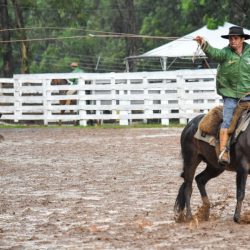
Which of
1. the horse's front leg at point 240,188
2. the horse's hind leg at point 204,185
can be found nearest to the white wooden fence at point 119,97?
the horse's hind leg at point 204,185

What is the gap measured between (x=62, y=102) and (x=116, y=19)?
3228cm

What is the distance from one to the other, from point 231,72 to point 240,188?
1.34 metres

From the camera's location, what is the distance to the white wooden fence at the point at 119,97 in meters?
27.8

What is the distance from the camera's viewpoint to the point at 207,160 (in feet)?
35.2

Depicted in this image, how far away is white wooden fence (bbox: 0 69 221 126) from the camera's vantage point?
91.4ft

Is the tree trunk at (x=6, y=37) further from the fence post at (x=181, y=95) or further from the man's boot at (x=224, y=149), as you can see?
the man's boot at (x=224, y=149)

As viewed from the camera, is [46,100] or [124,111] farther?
[46,100]

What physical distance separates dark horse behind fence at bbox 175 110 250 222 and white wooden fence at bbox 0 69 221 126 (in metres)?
16.6

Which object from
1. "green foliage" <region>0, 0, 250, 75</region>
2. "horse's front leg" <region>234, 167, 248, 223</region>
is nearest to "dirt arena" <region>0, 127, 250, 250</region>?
"horse's front leg" <region>234, 167, 248, 223</region>

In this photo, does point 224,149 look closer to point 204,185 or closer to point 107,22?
point 204,185

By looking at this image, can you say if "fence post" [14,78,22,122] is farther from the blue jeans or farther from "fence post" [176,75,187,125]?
the blue jeans

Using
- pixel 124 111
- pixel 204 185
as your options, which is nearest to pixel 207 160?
pixel 204 185

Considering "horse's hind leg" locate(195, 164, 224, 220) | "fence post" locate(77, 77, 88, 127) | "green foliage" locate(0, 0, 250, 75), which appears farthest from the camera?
"green foliage" locate(0, 0, 250, 75)

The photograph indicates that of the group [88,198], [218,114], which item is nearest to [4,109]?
[88,198]
